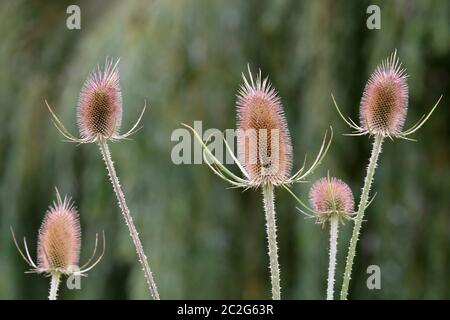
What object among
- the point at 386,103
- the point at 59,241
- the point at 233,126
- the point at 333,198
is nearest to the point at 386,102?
the point at 386,103

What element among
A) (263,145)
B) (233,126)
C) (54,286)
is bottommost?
(54,286)

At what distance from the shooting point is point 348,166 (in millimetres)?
2871

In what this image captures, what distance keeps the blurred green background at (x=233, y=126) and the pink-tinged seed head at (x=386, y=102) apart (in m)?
1.76

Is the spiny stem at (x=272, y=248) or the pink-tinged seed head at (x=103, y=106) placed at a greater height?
the pink-tinged seed head at (x=103, y=106)

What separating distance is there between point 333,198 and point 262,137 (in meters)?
0.11

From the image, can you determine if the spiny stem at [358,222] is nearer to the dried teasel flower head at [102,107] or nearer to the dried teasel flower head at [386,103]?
the dried teasel flower head at [386,103]

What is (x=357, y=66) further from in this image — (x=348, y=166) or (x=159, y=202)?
(x=159, y=202)

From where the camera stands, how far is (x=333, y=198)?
0.96 m

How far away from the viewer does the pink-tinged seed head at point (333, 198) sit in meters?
0.96

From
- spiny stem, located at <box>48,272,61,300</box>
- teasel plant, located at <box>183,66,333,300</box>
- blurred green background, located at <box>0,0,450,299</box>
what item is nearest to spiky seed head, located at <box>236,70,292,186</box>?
teasel plant, located at <box>183,66,333,300</box>

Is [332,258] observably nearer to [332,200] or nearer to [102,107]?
[332,200]

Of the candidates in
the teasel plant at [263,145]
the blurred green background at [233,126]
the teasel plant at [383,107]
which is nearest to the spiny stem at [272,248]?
the teasel plant at [263,145]

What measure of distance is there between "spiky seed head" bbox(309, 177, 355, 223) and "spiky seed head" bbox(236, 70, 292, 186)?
0.04 m
